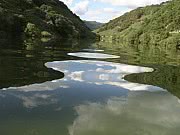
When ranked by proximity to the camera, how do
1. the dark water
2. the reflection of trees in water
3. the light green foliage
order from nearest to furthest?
the dark water
the reflection of trees in water
the light green foliage

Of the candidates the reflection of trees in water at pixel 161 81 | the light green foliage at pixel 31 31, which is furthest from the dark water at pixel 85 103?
the light green foliage at pixel 31 31

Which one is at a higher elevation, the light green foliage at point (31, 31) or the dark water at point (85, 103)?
the light green foliage at point (31, 31)

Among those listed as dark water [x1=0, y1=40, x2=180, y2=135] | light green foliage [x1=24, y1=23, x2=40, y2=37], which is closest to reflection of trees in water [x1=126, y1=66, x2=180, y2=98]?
dark water [x1=0, y1=40, x2=180, y2=135]

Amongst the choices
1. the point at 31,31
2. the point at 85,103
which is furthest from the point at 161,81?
the point at 31,31

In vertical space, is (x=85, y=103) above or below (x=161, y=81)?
above

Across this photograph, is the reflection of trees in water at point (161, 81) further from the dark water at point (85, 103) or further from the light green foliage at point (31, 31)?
the light green foliage at point (31, 31)

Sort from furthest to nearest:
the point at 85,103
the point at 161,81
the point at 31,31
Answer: the point at 31,31 < the point at 161,81 < the point at 85,103

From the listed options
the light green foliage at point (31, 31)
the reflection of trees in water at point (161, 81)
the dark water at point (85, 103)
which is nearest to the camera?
the dark water at point (85, 103)

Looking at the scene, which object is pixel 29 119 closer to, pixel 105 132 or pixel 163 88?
pixel 105 132

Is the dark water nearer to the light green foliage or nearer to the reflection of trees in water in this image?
the reflection of trees in water

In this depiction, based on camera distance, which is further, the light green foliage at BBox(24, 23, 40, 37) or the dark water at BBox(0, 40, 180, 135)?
the light green foliage at BBox(24, 23, 40, 37)

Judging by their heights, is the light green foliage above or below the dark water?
above

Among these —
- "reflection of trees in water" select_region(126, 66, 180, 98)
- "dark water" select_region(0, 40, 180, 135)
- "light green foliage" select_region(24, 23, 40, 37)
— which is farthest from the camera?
"light green foliage" select_region(24, 23, 40, 37)

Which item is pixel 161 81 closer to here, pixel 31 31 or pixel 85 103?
pixel 85 103
